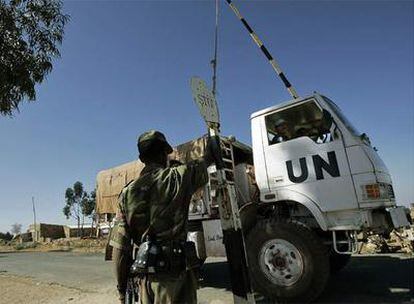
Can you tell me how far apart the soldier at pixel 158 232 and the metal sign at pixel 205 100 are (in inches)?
43.9

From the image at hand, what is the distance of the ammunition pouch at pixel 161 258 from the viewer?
8.29ft

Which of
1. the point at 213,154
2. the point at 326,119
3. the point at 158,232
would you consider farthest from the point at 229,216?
the point at 326,119

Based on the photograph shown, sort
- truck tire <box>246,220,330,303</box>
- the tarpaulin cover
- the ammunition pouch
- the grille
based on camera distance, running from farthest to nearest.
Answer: the tarpaulin cover
the grille
truck tire <box>246,220,330,303</box>
the ammunition pouch

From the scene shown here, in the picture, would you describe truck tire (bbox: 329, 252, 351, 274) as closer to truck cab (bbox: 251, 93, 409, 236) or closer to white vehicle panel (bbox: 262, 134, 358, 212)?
truck cab (bbox: 251, 93, 409, 236)

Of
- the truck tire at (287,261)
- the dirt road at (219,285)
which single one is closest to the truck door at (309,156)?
the truck tire at (287,261)

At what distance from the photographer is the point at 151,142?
279cm

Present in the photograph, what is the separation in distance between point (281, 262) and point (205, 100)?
2826 millimetres

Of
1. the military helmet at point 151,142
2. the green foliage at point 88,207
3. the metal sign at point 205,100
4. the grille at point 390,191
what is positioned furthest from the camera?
the green foliage at point 88,207

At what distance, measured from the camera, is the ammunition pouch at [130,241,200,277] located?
2525mm

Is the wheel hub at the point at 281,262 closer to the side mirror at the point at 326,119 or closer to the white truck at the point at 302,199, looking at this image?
the white truck at the point at 302,199

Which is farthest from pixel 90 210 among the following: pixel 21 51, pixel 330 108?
pixel 330 108

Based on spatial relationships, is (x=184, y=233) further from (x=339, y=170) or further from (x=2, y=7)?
(x=2, y=7)

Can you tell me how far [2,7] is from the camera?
8648mm

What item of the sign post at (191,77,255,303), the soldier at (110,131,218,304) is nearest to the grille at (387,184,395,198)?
the sign post at (191,77,255,303)
